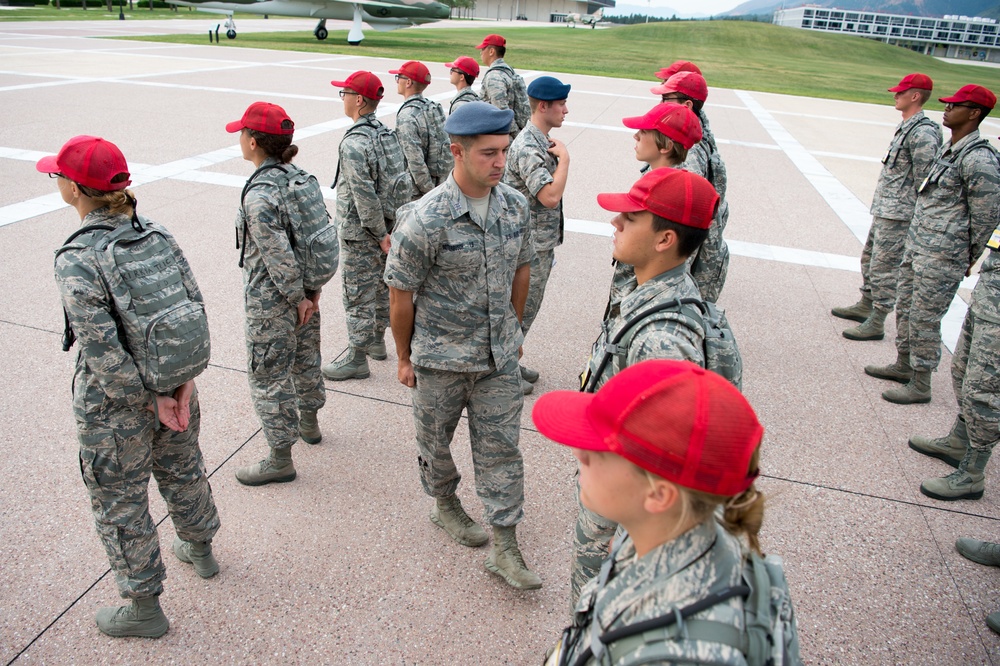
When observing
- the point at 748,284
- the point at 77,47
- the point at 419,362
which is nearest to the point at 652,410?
the point at 419,362

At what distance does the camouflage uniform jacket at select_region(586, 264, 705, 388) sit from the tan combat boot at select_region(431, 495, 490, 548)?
127 centimetres

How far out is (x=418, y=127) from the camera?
5973 millimetres

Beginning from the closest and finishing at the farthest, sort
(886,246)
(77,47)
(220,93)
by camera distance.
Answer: (886,246) < (220,93) < (77,47)

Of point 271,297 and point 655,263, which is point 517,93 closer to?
point 271,297

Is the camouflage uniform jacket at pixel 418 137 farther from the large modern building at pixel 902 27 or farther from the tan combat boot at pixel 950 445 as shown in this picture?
the large modern building at pixel 902 27

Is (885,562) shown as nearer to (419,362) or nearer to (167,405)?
(419,362)

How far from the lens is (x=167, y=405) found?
2752 mm

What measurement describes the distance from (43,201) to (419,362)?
748 cm

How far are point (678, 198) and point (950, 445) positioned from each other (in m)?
3.34

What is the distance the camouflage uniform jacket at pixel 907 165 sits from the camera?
5.72 m

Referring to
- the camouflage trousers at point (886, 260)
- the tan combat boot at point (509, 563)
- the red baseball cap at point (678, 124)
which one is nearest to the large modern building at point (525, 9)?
the camouflage trousers at point (886, 260)

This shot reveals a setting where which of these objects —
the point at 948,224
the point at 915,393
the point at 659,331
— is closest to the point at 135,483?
the point at 659,331

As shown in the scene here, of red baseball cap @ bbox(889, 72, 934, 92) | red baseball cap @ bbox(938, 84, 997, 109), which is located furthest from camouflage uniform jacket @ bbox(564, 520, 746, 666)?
red baseball cap @ bbox(889, 72, 934, 92)

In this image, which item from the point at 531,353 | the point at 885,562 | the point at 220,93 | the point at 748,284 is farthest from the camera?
the point at 220,93
